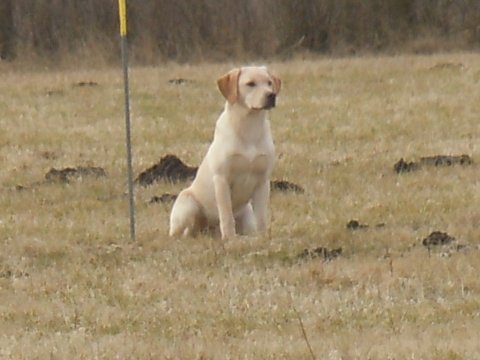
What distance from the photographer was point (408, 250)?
877 centimetres

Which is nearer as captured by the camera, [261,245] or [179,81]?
[261,245]

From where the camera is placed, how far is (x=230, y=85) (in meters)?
9.17

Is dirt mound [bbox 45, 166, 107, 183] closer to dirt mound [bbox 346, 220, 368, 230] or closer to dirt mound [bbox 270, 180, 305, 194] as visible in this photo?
dirt mound [bbox 270, 180, 305, 194]

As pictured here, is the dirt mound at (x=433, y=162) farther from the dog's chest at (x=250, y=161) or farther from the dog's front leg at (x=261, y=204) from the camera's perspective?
the dog's chest at (x=250, y=161)

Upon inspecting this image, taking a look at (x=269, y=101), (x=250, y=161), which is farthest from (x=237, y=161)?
(x=269, y=101)

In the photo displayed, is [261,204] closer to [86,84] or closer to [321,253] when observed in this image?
[321,253]

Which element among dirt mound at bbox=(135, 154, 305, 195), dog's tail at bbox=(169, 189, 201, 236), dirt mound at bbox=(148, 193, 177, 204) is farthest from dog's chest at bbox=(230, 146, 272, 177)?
dirt mound at bbox=(135, 154, 305, 195)

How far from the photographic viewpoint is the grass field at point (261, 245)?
6.56 m

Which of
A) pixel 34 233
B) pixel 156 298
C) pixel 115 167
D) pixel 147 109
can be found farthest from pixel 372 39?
pixel 156 298

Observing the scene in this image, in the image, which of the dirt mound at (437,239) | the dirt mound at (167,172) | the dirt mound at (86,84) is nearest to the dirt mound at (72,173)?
the dirt mound at (167,172)

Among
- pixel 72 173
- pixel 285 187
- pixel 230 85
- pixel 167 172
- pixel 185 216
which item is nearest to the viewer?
pixel 230 85

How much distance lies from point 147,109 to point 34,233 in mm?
8076

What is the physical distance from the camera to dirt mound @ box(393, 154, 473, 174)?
12.6 metres

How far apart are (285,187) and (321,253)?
10.2ft
